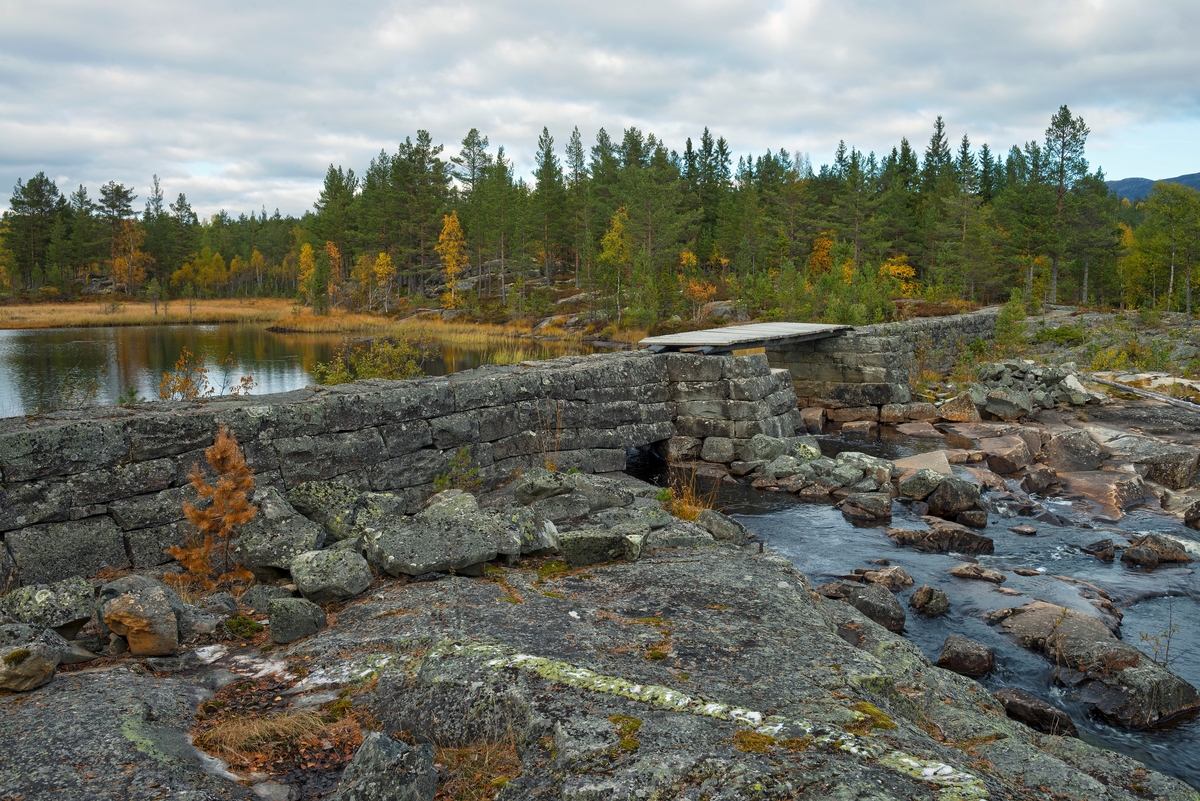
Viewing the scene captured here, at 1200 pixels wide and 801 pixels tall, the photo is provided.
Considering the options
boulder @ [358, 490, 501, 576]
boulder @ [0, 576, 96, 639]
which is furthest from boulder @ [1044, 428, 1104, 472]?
boulder @ [0, 576, 96, 639]

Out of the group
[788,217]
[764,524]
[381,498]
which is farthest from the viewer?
[788,217]

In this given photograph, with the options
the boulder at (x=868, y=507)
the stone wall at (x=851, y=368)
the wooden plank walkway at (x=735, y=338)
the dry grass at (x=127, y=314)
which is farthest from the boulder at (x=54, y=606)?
the dry grass at (x=127, y=314)

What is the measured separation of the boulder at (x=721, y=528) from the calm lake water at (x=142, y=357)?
12.0 metres

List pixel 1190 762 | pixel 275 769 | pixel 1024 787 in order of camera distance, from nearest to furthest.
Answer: pixel 275 769, pixel 1024 787, pixel 1190 762

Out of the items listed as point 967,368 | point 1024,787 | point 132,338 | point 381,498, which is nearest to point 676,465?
point 381,498

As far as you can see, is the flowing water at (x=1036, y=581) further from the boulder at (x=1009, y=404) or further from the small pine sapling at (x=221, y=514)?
the boulder at (x=1009, y=404)

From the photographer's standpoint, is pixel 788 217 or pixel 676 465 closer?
pixel 676 465

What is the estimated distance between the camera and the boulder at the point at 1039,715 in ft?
17.5

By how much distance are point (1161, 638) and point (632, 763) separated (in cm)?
679

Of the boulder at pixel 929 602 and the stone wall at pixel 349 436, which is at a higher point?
the stone wall at pixel 349 436

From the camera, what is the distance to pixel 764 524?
10.9m

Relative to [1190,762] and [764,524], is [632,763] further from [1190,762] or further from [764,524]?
[764,524]

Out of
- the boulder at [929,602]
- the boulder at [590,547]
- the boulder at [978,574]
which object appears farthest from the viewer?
the boulder at [978,574]

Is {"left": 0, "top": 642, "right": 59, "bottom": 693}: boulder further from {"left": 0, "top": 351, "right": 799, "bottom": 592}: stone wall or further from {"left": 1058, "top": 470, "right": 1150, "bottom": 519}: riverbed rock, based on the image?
{"left": 1058, "top": 470, "right": 1150, "bottom": 519}: riverbed rock
